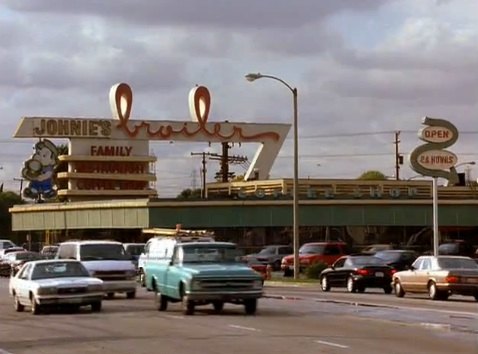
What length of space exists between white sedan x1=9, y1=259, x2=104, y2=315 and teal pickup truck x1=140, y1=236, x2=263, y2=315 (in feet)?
5.94

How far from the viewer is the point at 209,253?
2745 centimetres

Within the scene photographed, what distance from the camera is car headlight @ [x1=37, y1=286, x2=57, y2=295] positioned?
28172 mm

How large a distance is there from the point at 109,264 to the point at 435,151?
20139 millimetres

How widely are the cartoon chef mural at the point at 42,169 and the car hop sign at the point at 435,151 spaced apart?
46554 mm

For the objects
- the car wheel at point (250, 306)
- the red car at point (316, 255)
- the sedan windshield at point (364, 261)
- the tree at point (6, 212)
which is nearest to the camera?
the car wheel at point (250, 306)

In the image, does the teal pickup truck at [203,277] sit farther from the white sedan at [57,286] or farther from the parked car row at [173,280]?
the white sedan at [57,286]

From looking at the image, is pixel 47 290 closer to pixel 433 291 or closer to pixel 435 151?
pixel 433 291

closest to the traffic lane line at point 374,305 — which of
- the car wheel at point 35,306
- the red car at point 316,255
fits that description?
the car wheel at point 35,306

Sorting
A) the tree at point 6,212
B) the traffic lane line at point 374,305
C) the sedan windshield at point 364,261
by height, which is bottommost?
the traffic lane line at point 374,305

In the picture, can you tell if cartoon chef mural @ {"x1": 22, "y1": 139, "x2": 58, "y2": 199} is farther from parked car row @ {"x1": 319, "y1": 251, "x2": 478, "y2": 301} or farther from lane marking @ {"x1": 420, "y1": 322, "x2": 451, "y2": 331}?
lane marking @ {"x1": 420, "y1": 322, "x2": 451, "y2": 331}

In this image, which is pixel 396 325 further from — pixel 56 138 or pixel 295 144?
pixel 56 138

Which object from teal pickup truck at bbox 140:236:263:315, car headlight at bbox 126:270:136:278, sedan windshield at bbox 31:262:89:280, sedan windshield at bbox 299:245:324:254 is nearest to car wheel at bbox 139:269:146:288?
car headlight at bbox 126:270:136:278

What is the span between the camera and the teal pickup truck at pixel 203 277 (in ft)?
85.6

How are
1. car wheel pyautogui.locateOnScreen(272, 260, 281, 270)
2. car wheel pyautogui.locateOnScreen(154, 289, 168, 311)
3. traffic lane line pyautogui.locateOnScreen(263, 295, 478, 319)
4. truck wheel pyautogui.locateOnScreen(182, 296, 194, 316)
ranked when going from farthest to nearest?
car wheel pyautogui.locateOnScreen(272, 260, 281, 270), car wheel pyautogui.locateOnScreen(154, 289, 168, 311), traffic lane line pyautogui.locateOnScreen(263, 295, 478, 319), truck wheel pyautogui.locateOnScreen(182, 296, 194, 316)
